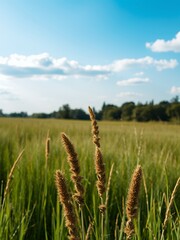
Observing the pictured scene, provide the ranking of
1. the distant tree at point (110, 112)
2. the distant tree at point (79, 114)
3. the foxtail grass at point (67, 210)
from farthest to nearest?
1. the distant tree at point (79, 114)
2. the distant tree at point (110, 112)
3. the foxtail grass at point (67, 210)

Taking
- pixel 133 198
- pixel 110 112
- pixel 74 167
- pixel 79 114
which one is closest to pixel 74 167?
pixel 74 167

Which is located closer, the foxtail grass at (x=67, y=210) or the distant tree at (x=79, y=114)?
the foxtail grass at (x=67, y=210)

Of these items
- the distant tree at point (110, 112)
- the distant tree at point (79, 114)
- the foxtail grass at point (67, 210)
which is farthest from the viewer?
the distant tree at point (79, 114)

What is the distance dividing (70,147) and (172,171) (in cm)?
231

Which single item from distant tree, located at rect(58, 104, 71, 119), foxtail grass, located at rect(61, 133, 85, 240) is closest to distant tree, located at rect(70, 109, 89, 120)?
distant tree, located at rect(58, 104, 71, 119)

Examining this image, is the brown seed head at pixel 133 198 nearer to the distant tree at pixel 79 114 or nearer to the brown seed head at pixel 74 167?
the brown seed head at pixel 74 167

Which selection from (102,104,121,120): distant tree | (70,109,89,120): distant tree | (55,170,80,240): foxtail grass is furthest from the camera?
(70,109,89,120): distant tree

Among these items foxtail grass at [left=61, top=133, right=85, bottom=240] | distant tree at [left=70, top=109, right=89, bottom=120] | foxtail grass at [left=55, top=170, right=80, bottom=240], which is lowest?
foxtail grass at [left=55, top=170, right=80, bottom=240]

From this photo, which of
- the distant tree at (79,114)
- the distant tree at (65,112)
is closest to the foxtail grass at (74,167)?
the distant tree at (79,114)

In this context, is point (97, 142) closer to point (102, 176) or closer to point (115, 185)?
point (102, 176)

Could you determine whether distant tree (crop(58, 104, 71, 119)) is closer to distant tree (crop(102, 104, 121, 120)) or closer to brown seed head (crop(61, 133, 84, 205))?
distant tree (crop(102, 104, 121, 120))

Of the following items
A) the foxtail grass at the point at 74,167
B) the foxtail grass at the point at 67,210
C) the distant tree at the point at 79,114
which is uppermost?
the distant tree at the point at 79,114

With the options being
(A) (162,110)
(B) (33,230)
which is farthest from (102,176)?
(A) (162,110)

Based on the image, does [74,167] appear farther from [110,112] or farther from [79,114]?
[79,114]
